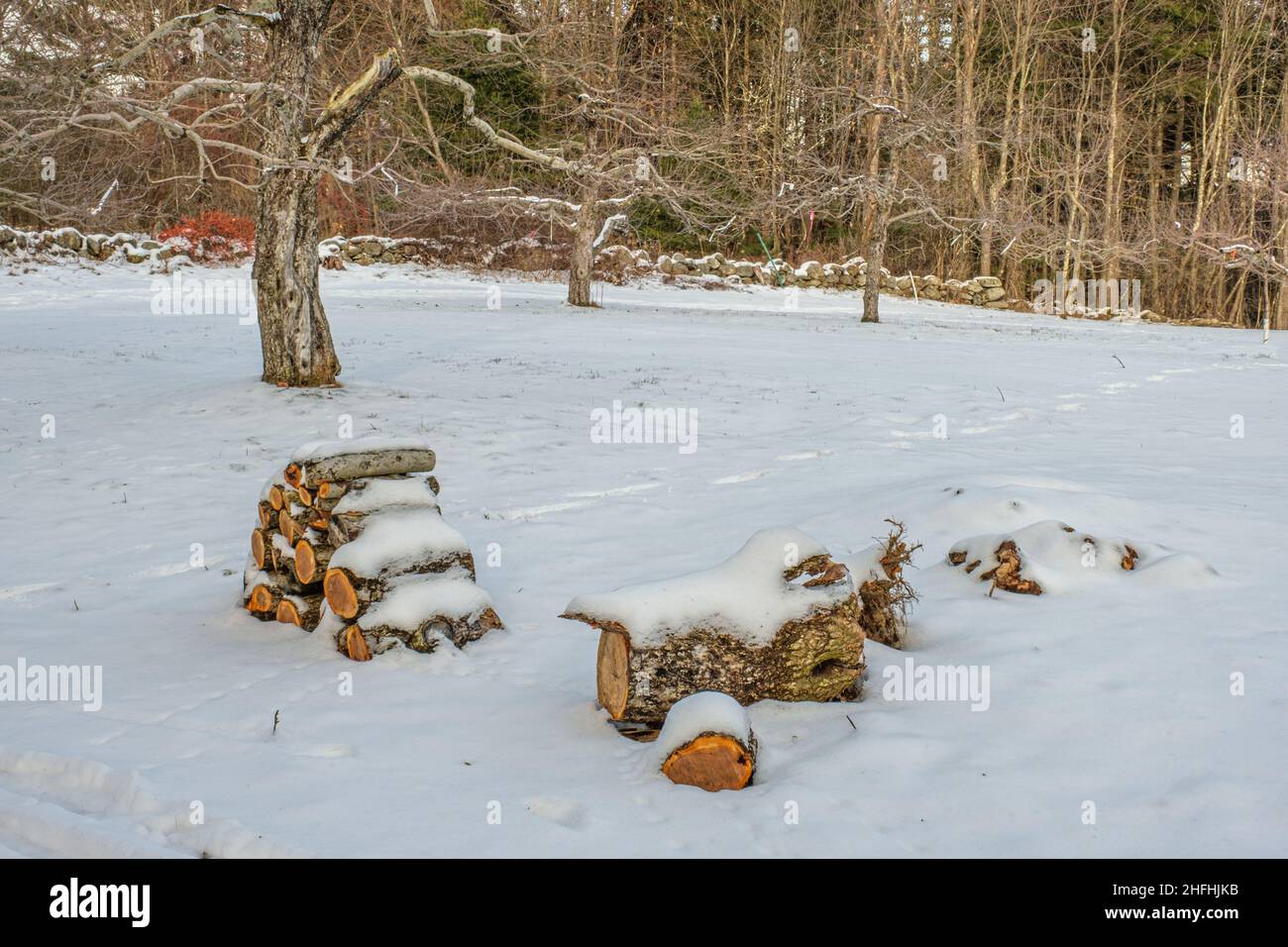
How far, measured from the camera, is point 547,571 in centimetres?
642

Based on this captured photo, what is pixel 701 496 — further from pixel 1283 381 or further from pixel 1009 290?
pixel 1009 290

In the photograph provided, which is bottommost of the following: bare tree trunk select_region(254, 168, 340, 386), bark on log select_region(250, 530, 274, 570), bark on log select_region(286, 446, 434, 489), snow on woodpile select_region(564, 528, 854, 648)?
bark on log select_region(250, 530, 274, 570)

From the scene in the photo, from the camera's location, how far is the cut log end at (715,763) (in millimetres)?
3658

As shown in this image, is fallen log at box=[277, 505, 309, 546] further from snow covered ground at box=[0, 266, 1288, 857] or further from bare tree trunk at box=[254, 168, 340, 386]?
bare tree trunk at box=[254, 168, 340, 386]

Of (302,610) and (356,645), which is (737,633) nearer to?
(356,645)

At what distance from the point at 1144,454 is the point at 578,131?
19.5 m

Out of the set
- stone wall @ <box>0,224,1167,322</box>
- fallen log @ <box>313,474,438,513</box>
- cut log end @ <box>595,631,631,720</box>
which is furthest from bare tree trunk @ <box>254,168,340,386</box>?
stone wall @ <box>0,224,1167,322</box>

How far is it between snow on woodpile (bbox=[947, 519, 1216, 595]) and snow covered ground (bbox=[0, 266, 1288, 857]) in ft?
0.21

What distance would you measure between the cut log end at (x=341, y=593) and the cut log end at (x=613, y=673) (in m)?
1.51

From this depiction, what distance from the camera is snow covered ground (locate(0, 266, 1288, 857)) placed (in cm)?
346

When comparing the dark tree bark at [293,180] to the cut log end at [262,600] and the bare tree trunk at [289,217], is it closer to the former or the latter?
the bare tree trunk at [289,217]

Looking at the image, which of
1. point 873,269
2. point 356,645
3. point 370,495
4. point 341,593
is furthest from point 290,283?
point 873,269

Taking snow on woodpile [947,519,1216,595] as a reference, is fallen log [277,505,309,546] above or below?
above

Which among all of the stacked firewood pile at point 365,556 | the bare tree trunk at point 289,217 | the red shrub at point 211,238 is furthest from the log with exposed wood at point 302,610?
the red shrub at point 211,238
